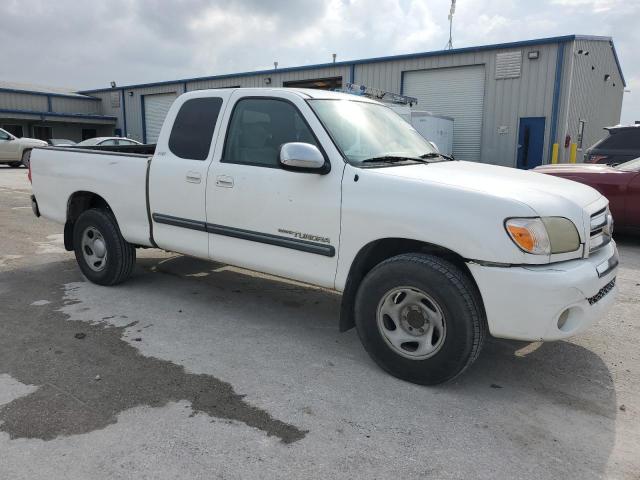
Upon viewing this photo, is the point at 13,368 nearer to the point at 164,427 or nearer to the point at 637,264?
the point at 164,427

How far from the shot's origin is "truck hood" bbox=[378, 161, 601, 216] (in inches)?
121

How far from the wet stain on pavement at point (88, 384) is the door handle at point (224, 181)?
142 cm

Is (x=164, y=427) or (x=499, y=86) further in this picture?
(x=499, y=86)

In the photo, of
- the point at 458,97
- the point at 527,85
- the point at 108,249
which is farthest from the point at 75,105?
the point at 108,249

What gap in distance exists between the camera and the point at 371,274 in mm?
3439

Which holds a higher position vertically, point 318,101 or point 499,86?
point 499,86

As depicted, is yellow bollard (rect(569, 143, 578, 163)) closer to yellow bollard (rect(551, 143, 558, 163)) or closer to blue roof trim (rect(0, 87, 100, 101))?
yellow bollard (rect(551, 143, 558, 163))

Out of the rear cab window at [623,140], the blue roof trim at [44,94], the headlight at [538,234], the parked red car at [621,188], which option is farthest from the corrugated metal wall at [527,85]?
the blue roof trim at [44,94]

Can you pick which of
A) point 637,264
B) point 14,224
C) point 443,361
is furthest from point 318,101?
point 14,224

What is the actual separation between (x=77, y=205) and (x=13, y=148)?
1853 cm

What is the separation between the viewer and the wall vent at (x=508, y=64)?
16875 mm

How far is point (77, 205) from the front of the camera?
5.69 meters

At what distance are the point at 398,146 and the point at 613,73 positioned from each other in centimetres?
2315

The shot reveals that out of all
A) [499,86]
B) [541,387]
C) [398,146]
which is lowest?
[541,387]
